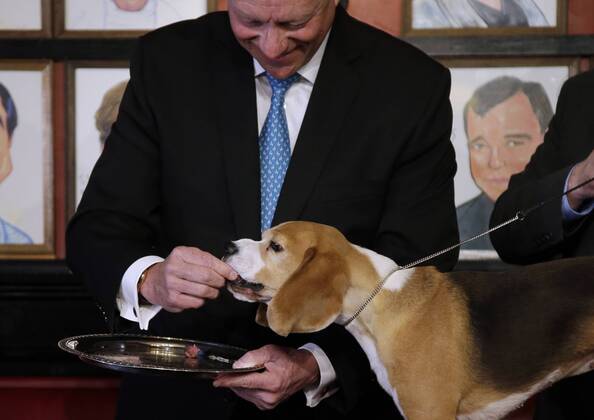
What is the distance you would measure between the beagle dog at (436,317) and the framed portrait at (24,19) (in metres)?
1.74

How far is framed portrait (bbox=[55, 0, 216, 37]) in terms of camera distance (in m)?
3.36

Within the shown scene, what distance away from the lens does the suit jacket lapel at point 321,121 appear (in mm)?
2076

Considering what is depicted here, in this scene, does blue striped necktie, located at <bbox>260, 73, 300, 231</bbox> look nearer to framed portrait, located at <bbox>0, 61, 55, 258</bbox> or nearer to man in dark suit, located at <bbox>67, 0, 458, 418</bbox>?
man in dark suit, located at <bbox>67, 0, 458, 418</bbox>

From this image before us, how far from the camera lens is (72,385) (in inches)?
135

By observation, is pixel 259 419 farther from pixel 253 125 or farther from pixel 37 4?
pixel 37 4

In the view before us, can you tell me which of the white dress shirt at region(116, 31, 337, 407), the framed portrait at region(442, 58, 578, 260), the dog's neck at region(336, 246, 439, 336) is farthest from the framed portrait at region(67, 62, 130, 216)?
the dog's neck at region(336, 246, 439, 336)

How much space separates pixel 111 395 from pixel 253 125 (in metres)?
1.65

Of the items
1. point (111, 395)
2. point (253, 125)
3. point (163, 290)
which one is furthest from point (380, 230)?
point (111, 395)

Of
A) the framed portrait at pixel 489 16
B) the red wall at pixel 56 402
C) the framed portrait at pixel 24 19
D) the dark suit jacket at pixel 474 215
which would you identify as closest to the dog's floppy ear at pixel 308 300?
the dark suit jacket at pixel 474 215

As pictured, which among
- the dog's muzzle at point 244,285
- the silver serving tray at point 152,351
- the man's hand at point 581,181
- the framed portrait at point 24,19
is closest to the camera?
the silver serving tray at point 152,351

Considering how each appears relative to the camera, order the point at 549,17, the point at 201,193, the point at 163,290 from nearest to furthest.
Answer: the point at 163,290 → the point at 201,193 → the point at 549,17

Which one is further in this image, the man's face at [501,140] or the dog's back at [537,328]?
the man's face at [501,140]

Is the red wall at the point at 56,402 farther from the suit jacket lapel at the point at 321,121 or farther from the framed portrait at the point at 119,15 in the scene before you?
the suit jacket lapel at the point at 321,121

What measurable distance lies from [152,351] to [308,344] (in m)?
0.32
